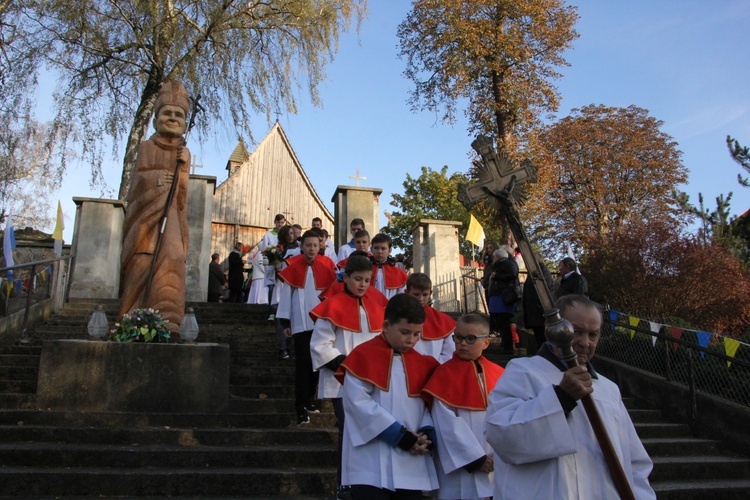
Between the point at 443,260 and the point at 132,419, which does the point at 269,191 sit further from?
the point at 132,419

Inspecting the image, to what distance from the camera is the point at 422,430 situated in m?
3.79

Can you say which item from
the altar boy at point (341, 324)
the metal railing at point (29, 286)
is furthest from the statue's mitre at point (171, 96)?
the altar boy at point (341, 324)

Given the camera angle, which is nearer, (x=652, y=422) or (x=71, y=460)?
(x=71, y=460)

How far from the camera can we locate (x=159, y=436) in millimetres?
6043

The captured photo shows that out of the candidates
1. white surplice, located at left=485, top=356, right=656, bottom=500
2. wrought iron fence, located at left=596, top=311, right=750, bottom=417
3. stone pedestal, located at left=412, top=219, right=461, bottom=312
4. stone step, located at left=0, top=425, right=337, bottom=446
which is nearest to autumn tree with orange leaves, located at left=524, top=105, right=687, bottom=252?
stone pedestal, located at left=412, top=219, right=461, bottom=312

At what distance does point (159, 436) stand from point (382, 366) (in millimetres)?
3218

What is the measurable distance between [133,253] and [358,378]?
492 cm

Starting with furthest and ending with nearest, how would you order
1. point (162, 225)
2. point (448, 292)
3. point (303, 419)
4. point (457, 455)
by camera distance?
point (448, 292) → point (162, 225) → point (303, 419) → point (457, 455)

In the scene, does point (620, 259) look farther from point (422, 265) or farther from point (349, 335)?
point (349, 335)

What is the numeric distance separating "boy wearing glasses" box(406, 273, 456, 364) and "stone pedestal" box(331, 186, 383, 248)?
7.82 metres

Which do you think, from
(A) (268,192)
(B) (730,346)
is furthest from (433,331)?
(A) (268,192)

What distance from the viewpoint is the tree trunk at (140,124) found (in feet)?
55.5


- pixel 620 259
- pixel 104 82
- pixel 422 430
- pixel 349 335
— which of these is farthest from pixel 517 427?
pixel 104 82

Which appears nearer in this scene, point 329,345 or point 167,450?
point 329,345
